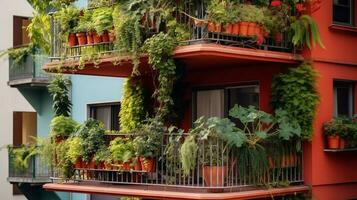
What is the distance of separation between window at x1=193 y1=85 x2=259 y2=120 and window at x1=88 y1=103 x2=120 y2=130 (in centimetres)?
376

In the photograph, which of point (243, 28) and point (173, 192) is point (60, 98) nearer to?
point (173, 192)

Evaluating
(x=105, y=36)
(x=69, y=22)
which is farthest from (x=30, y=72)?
(x=105, y=36)

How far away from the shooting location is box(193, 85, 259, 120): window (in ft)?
56.6

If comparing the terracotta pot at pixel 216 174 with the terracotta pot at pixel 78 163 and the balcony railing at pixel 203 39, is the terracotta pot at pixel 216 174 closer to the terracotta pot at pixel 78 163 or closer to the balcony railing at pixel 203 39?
the balcony railing at pixel 203 39

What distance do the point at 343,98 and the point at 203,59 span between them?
3.78m

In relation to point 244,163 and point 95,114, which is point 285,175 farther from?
point 95,114

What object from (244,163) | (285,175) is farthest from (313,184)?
(244,163)

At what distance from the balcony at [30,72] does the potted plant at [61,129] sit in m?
6.42

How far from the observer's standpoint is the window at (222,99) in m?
17.3

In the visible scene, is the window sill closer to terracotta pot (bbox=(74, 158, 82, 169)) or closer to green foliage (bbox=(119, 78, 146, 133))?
green foliage (bbox=(119, 78, 146, 133))

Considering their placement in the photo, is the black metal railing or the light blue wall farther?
the black metal railing

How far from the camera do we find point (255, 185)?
15.3 m

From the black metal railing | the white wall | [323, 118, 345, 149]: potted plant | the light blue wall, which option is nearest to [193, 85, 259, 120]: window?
[323, 118, 345, 149]: potted plant

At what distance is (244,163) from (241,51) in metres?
2.24
